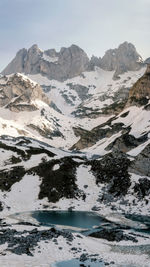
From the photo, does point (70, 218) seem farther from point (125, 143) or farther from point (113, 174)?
point (125, 143)

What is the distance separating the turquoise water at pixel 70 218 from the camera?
63.5 m

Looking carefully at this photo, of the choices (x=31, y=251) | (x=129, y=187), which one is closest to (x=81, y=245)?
(x=31, y=251)

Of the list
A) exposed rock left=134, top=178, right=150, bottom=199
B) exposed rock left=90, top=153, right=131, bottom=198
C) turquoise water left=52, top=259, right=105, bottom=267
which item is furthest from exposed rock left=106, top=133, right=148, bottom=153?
turquoise water left=52, top=259, right=105, bottom=267

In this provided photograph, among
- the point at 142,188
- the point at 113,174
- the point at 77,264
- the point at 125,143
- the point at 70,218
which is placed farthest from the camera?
the point at 125,143

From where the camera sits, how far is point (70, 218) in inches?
2763

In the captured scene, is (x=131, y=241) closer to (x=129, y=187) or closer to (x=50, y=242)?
(x=50, y=242)

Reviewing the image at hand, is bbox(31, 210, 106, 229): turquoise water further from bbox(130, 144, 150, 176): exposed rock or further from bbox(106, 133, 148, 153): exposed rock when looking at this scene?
bbox(106, 133, 148, 153): exposed rock

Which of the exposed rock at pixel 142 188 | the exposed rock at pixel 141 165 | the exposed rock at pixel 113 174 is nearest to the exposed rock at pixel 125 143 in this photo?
the exposed rock at pixel 141 165

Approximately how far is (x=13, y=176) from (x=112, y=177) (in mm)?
30817

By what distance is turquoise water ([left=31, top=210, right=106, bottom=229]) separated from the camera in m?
63.5

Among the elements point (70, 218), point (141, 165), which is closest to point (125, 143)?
point (141, 165)

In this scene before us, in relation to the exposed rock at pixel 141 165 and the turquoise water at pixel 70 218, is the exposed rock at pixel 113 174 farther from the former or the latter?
the turquoise water at pixel 70 218

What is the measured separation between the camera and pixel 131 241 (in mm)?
47500

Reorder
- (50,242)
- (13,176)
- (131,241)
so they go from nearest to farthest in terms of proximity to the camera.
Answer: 1. (50,242)
2. (131,241)
3. (13,176)
